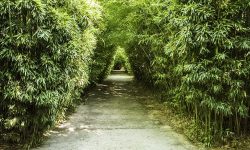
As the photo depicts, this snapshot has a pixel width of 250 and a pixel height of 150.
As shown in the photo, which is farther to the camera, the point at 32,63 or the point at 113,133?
the point at 113,133

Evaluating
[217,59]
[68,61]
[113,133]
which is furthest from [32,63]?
[217,59]

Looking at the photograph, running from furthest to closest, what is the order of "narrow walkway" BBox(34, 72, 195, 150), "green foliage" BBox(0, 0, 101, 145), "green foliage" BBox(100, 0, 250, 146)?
"narrow walkway" BBox(34, 72, 195, 150)
"green foliage" BBox(100, 0, 250, 146)
"green foliage" BBox(0, 0, 101, 145)

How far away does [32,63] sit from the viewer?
458cm

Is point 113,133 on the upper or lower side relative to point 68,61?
lower

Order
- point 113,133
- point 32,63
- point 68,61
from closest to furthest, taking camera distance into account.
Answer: point 32,63
point 68,61
point 113,133

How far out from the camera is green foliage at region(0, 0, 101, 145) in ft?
14.5

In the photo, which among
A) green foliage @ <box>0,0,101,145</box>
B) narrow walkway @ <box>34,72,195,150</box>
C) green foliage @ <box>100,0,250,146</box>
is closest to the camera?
green foliage @ <box>0,0,101,145</box>

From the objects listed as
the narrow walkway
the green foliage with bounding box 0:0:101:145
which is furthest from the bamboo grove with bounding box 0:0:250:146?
Answer: the narrow walkway

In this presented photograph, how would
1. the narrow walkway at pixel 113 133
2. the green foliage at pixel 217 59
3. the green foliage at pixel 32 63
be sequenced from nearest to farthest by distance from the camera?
the green foliage at pixel 32 63
the green foliage at pixel 217 59
the narrow walkway at pixel 113 133

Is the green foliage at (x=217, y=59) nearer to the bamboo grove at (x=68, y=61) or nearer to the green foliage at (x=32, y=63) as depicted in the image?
the bamboo grove at (x=68, y=61)

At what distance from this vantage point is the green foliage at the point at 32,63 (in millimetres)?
4430

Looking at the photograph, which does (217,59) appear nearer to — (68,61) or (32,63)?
(68,61)

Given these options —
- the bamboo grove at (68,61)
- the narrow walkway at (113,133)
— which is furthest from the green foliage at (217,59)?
the narrow walkway at (113,133)

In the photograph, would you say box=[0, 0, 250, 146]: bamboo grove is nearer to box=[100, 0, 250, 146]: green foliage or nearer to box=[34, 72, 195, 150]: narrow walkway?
box=[100, 0, 250, 146]: green foliage
